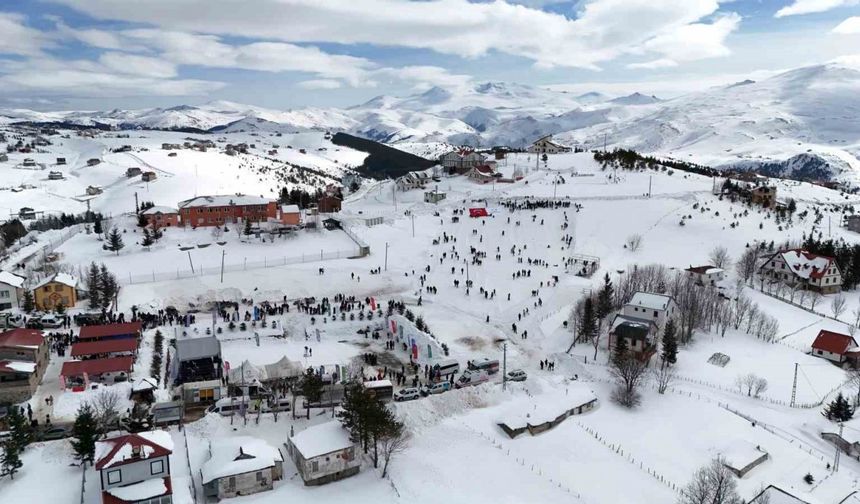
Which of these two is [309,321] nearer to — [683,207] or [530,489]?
[530,489]

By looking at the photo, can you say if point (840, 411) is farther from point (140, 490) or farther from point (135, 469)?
point (135, 469)

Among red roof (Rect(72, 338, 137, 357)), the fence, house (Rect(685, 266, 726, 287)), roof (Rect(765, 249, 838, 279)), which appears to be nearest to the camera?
red roof (Rect(72, 338, 137, 357))

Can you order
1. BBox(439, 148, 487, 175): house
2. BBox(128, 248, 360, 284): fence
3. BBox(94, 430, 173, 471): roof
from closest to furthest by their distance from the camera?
BBox(94, 430, 173, 471): roof, BBox(128, 248, 360, 284): fence, BBox(439, 148, 487, 175): house

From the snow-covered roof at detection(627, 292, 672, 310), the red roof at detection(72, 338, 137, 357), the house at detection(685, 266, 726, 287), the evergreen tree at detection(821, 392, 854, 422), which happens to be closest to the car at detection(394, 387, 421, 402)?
the red roof at detection(72, 338, 137, 357)

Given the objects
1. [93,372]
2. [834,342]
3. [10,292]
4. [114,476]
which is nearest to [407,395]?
[114,476]

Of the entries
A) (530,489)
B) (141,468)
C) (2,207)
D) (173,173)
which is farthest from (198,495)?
(173,173)

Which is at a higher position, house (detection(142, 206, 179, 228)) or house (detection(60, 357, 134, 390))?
house (detection(142, 206, 179, 228))

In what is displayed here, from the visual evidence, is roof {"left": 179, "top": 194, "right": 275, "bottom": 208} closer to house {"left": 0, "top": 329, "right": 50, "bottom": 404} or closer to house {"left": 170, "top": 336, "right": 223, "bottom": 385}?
house {"left": 0, "top": 329, "right": 50, "bottom": 404}

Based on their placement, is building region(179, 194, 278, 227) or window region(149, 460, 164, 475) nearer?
window region(149, 460, 164, 475)
